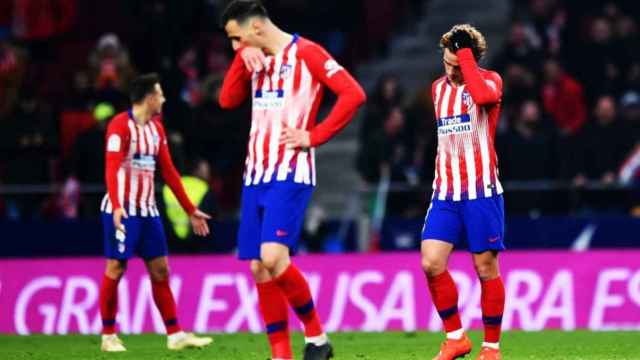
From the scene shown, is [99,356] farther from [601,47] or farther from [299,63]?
[601,47]

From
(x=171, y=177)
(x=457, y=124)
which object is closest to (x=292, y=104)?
(x=457, y=124)

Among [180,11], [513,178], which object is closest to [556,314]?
[513,178]

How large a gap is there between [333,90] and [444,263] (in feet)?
5.25

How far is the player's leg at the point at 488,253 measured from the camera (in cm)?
1161

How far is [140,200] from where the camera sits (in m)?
14.3

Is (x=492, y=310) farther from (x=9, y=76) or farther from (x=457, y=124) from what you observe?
(x=9, y=76)

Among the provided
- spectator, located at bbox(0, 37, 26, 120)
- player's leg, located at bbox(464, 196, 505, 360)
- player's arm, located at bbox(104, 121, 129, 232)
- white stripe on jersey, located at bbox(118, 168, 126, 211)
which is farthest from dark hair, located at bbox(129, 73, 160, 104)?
spectator, located at bbox(0, 37, 26, 120)

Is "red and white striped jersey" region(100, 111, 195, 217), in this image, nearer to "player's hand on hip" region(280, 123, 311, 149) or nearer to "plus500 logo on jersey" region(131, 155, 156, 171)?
"plus500 logo on jersey" region(131, 155, 156, 171)

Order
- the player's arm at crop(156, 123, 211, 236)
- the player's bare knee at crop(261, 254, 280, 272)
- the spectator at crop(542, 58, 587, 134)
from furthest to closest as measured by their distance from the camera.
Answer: the spectator at crop(542, 58, 587, 134) < the player's arm at crop(156, 123, 211, 236) < the player's bare knee at crop(261, 254, 280, 272)

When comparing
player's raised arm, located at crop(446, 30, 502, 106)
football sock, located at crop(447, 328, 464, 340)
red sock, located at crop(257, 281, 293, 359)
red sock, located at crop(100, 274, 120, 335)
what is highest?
player's raised arm, located at crop(446, 30, 502, 106)

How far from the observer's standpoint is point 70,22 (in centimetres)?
2300

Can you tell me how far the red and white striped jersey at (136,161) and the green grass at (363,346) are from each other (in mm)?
1229

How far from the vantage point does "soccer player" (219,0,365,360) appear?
10.7 m

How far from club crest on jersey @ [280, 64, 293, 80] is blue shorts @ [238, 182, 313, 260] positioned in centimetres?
68
